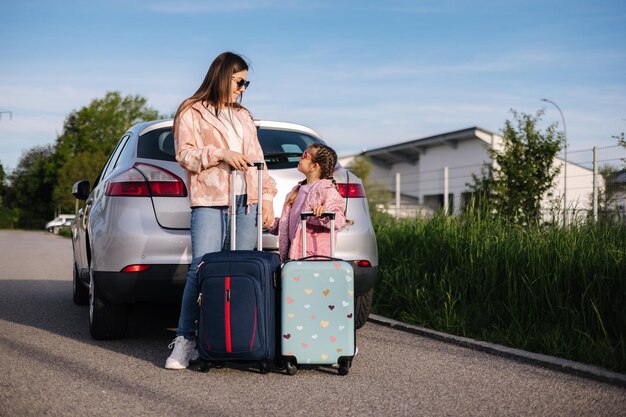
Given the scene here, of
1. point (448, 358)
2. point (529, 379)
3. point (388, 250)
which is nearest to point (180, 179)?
point (448, 358)

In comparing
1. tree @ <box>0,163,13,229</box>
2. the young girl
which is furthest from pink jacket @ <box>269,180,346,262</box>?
tree @ <box>0,163,13,229</box>

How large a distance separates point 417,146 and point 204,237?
40.7m

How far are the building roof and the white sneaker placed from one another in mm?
32879

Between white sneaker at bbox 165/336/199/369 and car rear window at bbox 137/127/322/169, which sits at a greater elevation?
car rear window at bbox 137/127/322/169

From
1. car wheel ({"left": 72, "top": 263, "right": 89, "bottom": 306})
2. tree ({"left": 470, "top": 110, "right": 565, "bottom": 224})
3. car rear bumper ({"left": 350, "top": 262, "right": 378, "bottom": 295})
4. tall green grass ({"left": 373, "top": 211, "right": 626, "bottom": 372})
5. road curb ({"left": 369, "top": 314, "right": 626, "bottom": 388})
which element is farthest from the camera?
tree ({"left": 470, "top": 110, "right": 565, "bottom": 224})

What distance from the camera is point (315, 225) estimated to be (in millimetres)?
5270

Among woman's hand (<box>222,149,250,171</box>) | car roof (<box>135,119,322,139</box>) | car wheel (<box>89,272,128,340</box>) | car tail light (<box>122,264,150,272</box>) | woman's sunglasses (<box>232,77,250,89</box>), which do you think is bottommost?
car wheel (<box>89,272,128,340</box>)

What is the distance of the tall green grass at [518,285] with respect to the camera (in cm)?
545

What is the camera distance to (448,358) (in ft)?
17.4

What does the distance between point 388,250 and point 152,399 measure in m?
4.80

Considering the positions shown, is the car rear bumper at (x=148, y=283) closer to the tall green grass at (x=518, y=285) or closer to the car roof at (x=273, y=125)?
the car roof at (x=273, y=125)

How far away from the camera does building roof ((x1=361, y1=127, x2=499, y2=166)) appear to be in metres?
39.1

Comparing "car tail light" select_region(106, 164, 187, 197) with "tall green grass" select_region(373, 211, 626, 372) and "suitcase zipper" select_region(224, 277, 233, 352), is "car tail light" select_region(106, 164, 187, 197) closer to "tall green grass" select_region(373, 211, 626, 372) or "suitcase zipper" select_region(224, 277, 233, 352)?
"suitcase zipper" select_region(224, 277, 233, 352)

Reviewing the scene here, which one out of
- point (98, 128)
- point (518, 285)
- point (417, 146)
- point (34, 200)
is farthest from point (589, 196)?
point (34, 200)
